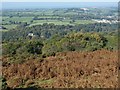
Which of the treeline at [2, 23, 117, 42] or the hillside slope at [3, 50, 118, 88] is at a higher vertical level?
the hillside slope at [3, 50, 118, 88]

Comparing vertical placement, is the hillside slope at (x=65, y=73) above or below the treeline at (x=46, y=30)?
above

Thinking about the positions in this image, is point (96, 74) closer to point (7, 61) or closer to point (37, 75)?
point (37, 75)


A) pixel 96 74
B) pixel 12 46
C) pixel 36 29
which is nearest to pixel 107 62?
pixel 96 74

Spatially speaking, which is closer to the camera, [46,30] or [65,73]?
[65,73]

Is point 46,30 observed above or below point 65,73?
below

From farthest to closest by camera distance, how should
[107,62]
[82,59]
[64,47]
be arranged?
1. [64,47]
2. [82,59]
3. [107,62]

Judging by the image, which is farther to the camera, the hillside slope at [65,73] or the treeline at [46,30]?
the treeline at [46,30]

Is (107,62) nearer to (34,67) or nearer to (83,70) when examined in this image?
(83,70)

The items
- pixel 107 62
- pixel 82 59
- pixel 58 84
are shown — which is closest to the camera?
pixel 58 84

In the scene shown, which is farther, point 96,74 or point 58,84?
point 96,74

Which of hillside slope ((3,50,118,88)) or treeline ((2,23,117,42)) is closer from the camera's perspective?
hillside slope ((3,50,118,88))
